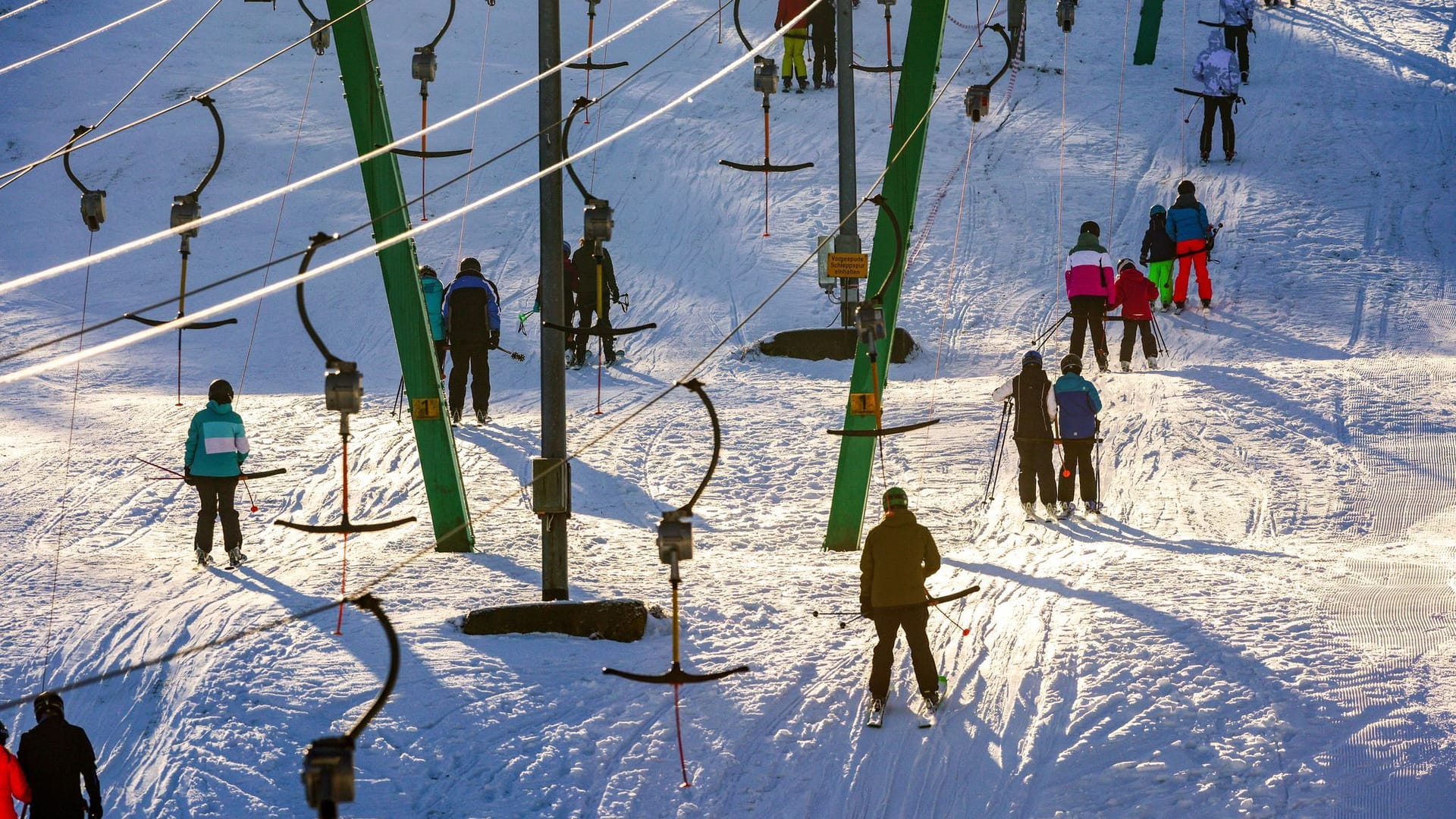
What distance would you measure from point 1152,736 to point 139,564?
8.09m

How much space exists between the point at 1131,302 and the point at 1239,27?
32.3 ft

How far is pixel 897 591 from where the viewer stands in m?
9.60

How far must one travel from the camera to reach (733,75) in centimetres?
2683

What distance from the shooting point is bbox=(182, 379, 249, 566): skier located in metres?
12.4

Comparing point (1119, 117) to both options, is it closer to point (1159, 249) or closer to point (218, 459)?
point (1159, 249)

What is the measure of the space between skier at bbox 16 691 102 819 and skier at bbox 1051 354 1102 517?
27.4 feet

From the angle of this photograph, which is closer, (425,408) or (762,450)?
(425,408)

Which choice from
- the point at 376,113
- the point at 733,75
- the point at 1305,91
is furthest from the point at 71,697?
the point at 1305,91

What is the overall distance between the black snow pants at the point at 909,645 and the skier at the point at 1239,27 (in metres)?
16.3

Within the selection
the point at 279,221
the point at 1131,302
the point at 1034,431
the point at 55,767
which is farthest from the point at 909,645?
the point at 279,221

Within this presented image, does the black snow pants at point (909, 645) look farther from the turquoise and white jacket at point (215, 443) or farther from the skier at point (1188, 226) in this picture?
the skier at point (1188, 226)

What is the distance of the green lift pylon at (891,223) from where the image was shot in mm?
12148

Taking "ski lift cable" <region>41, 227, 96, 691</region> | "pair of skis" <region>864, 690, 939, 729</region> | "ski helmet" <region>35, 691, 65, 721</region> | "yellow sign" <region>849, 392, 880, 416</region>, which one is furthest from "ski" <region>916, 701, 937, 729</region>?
"ski lift cable" <region>41, 227, 96, 691</region>

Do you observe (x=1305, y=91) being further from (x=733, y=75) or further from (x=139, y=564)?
(x=139, y=564)
